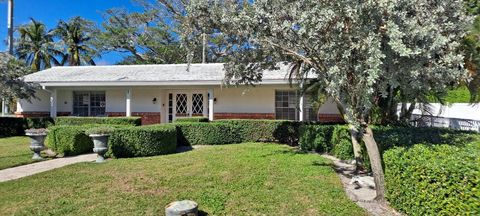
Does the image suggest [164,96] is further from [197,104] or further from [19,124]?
[19,124]

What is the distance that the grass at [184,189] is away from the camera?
5430 millimetres

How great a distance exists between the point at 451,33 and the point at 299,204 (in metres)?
4.20

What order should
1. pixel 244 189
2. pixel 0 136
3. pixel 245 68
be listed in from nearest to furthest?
1. pixel 244 189
2. pixel 245 68
3. pixel 0 136

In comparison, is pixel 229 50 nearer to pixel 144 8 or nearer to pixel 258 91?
pixel 258 91

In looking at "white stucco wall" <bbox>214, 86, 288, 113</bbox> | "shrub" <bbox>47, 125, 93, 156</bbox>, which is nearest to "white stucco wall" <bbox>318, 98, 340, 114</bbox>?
"white stucco wall" <bbox>214, 86, 288, 113</bbox>

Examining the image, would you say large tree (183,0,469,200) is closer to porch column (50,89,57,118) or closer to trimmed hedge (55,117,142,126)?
trimmed hedge (55,117,142,126)

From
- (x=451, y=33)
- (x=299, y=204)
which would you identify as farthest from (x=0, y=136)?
(x=451, y=33)

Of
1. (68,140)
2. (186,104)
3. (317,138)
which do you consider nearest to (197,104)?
(186,104)

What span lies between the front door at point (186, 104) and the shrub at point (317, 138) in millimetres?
7956

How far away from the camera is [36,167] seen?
29.2 ft

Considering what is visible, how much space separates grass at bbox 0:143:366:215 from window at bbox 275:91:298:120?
880 centimetres

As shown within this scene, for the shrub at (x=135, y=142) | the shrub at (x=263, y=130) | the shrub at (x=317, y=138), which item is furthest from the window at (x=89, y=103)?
the shrub at (x=317, y=138)

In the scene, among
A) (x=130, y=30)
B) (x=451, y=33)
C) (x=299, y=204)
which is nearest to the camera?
(x=299, y=204)

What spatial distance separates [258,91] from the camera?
709 inches
